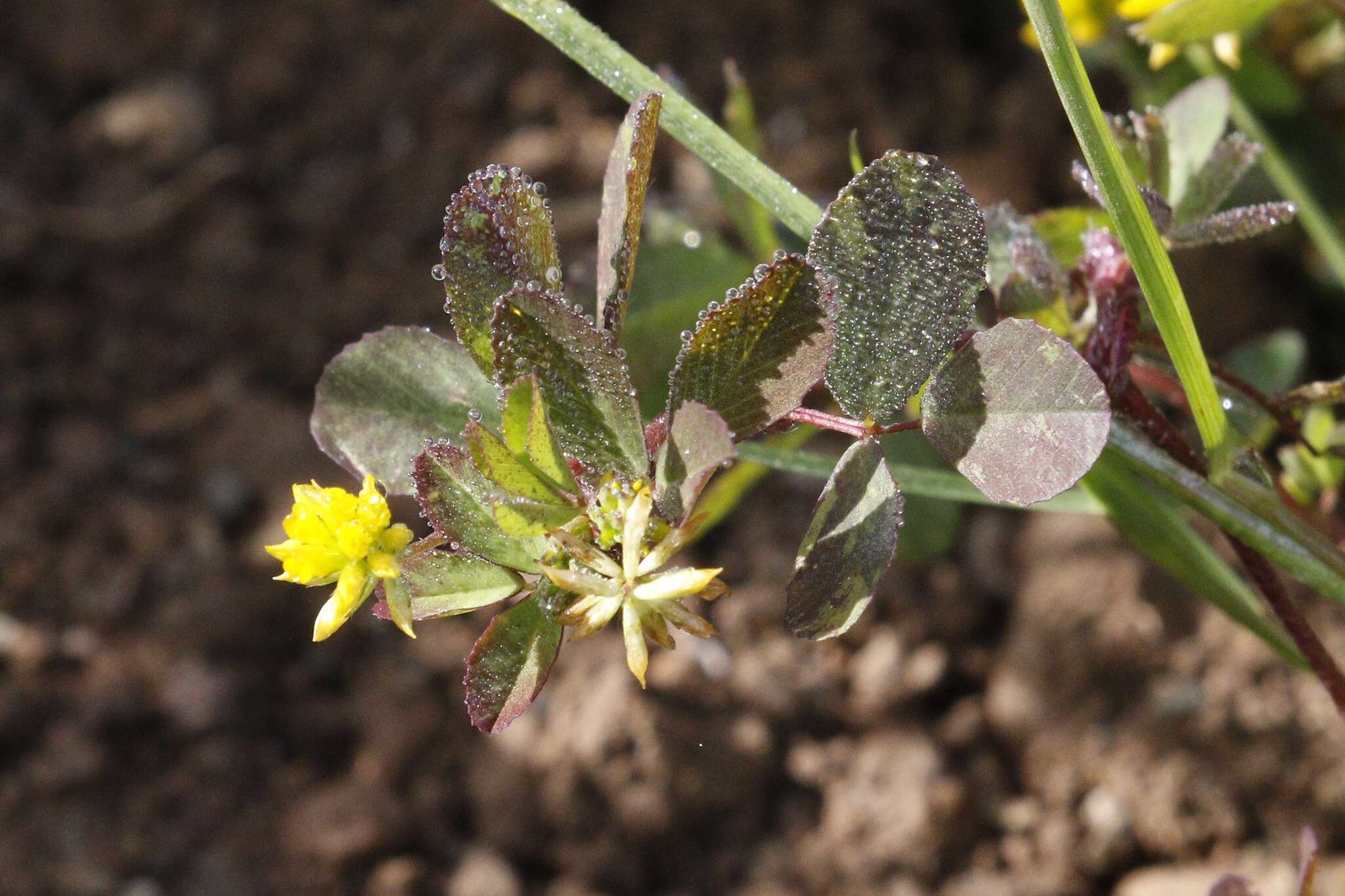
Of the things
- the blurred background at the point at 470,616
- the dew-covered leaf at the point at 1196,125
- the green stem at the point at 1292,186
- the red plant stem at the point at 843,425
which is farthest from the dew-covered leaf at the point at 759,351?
the green stem at the point at 1292,186

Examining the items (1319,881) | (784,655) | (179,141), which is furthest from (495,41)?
(1319,881)

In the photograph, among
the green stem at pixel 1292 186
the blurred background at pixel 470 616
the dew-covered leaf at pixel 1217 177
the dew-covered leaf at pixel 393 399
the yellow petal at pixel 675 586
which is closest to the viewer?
the yellow petal at pixel 675 586

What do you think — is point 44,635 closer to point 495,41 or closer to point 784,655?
point 784,655

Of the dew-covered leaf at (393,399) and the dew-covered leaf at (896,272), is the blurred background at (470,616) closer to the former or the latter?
the dew-covered leaf at (393,399)

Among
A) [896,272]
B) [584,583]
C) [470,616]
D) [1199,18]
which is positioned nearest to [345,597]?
[584,583]

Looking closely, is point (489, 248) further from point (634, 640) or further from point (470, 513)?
point (634, 640)

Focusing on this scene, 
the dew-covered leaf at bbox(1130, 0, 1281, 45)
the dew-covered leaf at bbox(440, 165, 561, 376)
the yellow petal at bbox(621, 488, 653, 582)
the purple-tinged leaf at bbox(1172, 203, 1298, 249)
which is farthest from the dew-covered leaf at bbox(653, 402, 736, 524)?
the dew-covered leaf at bbox(1130, 0, 1281, 45)
